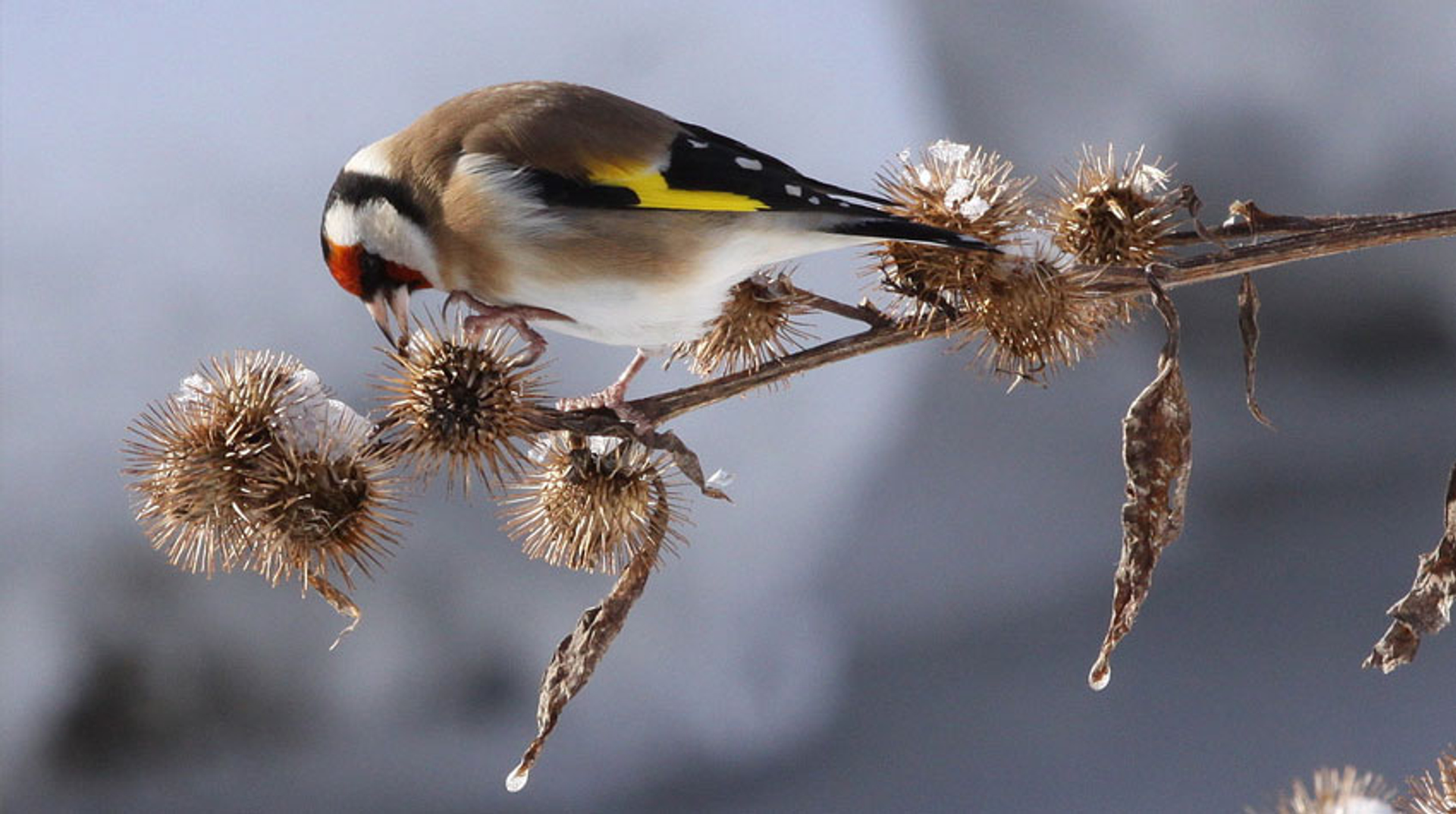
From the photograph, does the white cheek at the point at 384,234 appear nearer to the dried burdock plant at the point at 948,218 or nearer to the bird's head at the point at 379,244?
the bird's head at the point at 379,244

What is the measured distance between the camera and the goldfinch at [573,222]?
0.93 meters

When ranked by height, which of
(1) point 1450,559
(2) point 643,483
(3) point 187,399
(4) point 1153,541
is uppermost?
(1) point 1450,559

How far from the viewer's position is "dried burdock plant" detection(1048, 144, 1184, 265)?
0.96 metres

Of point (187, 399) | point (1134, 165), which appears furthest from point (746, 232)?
point (187, 399)

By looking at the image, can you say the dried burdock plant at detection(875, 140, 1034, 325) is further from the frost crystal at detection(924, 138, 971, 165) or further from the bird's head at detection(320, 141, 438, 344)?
the bird's head at detection(320, 141, 438, 344)

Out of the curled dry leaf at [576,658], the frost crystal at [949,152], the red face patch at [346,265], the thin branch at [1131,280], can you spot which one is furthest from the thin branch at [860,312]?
the red face patch at [346,265]

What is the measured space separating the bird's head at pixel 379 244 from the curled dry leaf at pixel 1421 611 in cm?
71

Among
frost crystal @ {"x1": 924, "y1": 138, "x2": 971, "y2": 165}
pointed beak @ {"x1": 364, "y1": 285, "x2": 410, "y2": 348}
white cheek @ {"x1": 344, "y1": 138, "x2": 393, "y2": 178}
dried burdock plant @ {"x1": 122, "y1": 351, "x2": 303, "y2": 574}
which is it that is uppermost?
frost crystal @ {"x1": 924, "y1": 138, "x2": 971, "y2": 165}

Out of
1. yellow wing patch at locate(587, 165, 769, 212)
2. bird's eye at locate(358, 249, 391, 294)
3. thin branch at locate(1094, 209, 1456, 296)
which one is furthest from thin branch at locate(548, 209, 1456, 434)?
bird's eye at locate(358, 249, 391, 294)

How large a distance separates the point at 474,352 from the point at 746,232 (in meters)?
0.23

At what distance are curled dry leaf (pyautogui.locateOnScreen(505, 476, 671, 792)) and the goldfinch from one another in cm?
18

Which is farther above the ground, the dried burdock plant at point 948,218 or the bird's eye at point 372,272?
the dried burdock plant at point 948,218

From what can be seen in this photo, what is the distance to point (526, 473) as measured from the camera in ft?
3.02

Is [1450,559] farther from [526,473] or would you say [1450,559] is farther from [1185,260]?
[526,473]
